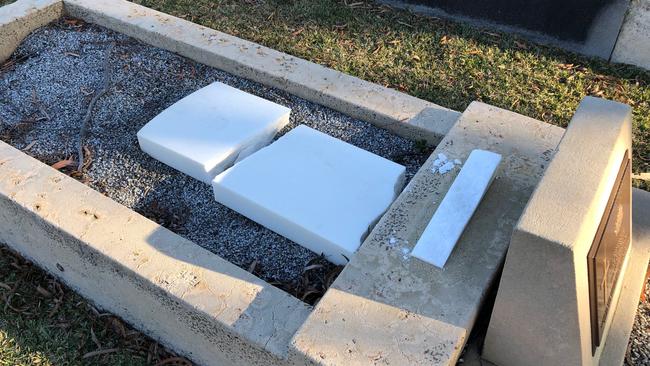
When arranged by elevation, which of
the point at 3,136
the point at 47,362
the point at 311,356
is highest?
the point at 311,356

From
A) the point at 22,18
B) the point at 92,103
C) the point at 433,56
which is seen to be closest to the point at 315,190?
the point at 92,103

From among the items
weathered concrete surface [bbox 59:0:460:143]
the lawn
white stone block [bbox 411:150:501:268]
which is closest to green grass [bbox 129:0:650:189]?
the lawn

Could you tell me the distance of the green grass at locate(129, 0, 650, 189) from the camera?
387cm

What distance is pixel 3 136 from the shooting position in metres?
3.19

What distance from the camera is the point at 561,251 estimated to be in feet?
5.35

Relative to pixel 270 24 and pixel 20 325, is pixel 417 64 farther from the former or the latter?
pixel 20 325

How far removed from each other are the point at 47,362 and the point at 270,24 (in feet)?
9.96

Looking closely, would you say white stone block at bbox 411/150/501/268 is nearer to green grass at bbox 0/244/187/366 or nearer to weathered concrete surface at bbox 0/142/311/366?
weathered concrete surface at bbox 0/142/311/366

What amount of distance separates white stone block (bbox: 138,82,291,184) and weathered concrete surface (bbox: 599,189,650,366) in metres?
1.76

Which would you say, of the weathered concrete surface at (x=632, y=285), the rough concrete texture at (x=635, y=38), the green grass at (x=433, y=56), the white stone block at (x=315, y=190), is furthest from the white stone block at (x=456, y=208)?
the rough concrete texture at (x=635, y=38)

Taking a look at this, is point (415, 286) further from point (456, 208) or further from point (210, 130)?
point (210, 130)

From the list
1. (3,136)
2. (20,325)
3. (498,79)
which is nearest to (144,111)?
(3,136)

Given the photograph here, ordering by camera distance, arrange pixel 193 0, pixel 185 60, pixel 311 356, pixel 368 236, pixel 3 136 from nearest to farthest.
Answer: pixel 311 356
pixel 368 236
pixel 3 136
pixel 185 60
pixel 193 0

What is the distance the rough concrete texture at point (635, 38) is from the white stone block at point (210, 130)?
264 centimetres
